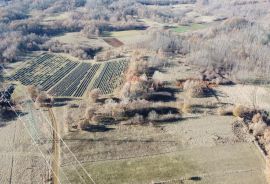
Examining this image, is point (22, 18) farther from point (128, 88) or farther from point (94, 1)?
point (128, 88)

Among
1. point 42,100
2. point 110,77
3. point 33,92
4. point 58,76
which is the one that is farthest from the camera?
point 58,76

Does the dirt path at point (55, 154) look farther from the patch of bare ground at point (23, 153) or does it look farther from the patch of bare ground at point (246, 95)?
the patch of bare ground at point (246, 95)

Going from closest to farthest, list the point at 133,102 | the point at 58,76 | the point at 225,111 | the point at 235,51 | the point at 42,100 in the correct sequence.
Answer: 1. the point at 225,111
2. the point at 133,102
3. the point at 42,100
4. the point at 58,76
5. the point at 235,51

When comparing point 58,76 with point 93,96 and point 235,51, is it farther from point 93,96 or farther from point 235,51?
point 235,51

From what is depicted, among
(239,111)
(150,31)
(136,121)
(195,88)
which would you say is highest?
(150,31)

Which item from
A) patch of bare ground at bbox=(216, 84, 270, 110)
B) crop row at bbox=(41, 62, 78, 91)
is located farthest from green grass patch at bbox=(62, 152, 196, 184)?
crop row at bbox=(41, 62, 78, 91)

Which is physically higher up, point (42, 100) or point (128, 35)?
point (128, 35)

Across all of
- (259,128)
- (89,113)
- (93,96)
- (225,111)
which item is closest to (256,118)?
(259,128)

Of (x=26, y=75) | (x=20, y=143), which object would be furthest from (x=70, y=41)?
(x=20, y=143)

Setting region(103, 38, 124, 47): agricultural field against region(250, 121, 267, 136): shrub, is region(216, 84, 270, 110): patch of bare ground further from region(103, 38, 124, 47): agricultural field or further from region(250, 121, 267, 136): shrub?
region(103, 38, 124, 47): agricultural field
